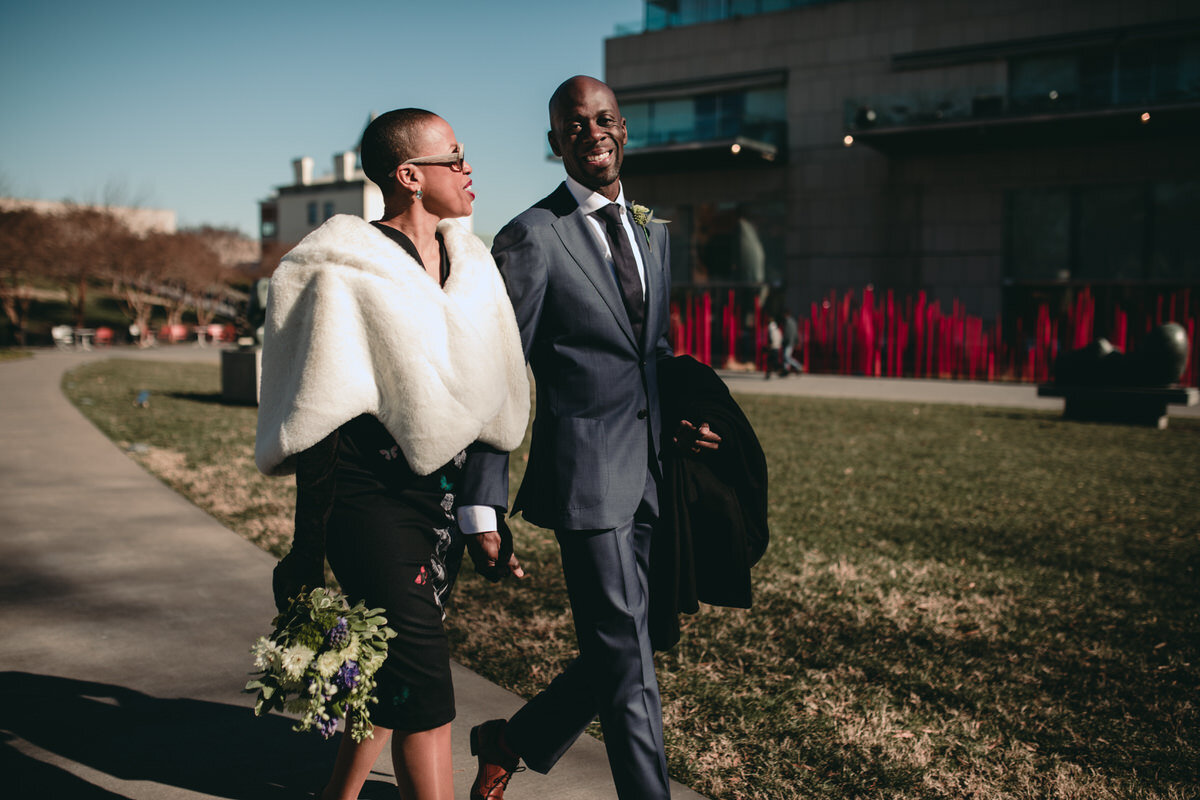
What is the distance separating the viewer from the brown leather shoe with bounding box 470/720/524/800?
2.62 metres

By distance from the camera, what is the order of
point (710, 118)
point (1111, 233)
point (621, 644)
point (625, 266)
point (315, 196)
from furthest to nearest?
1. point (315, 196)
2. point (710, 118)
3. point (1111, 233)
4. point (625, 266)
5. point (621, 644)

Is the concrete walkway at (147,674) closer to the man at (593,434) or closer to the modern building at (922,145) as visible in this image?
the man at (593,434)

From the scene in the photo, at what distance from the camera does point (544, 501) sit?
2.38 meters

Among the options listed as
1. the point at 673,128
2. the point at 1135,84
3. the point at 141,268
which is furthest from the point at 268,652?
the point at 141,268

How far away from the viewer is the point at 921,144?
27297mm

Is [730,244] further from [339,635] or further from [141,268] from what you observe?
[339,635]

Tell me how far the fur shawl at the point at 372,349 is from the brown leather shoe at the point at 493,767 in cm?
97

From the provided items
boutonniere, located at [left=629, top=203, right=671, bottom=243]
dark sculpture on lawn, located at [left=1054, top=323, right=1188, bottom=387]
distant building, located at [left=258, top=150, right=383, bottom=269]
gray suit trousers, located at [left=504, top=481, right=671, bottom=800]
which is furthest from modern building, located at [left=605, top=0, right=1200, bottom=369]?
distant building, located at [left=258, top=150, right=383, bottom=269]

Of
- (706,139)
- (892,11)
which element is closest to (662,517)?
(706,139)

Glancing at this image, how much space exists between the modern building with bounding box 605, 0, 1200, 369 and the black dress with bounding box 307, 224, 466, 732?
26.3 meters

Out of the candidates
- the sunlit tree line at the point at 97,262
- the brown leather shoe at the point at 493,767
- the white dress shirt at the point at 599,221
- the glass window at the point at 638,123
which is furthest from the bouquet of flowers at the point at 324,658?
the sunlit tree line at the point at 97,262

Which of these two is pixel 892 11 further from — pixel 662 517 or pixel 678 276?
pixel 662 517

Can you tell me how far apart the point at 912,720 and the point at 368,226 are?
8.41ft

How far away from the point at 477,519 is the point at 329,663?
1.52ft
